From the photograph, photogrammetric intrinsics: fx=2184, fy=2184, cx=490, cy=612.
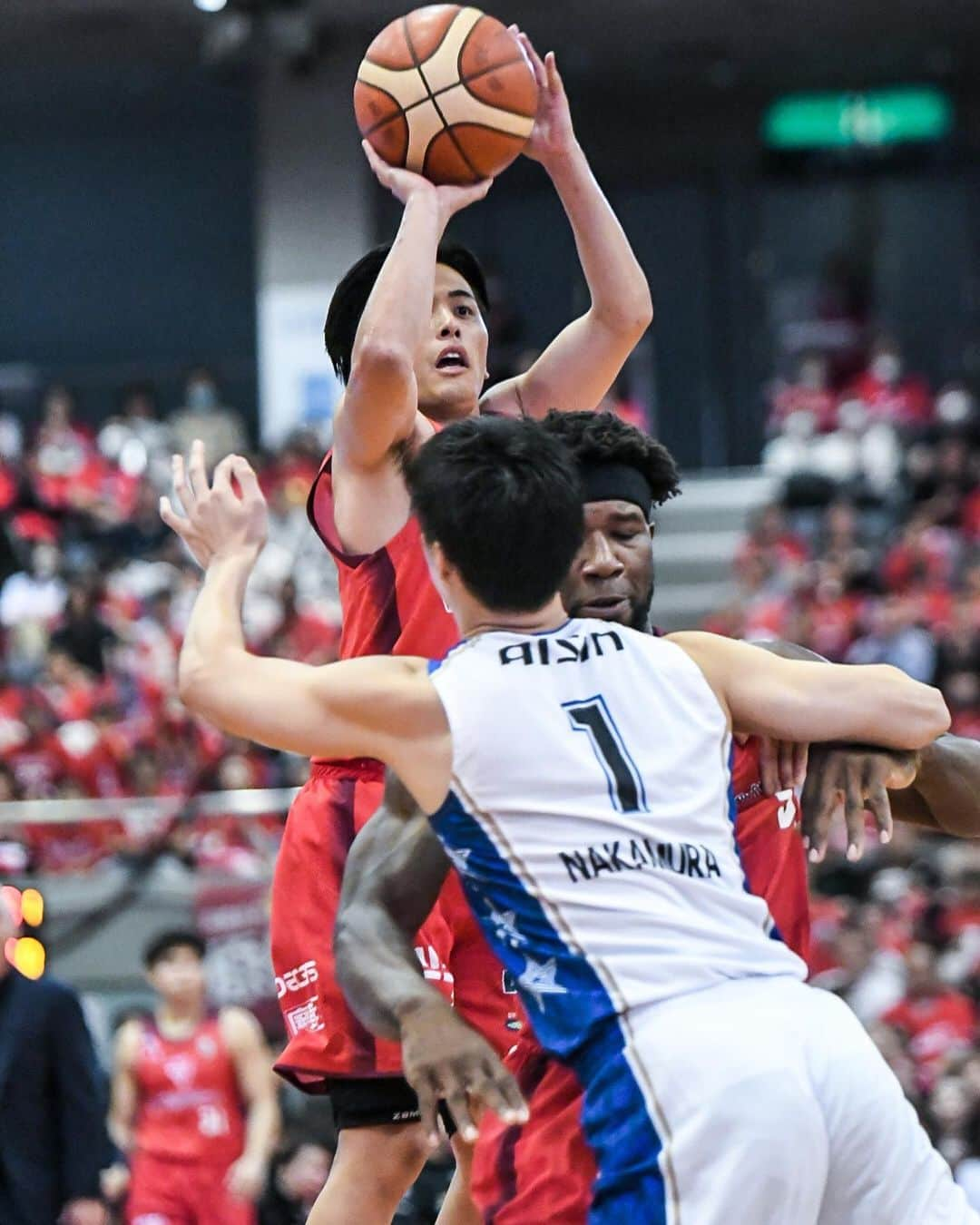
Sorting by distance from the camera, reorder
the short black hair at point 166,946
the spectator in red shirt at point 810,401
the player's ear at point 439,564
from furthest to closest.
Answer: the spectator in red shirt at point 810,401
the short black hair at point 166,946
the player's ear at point 439,564

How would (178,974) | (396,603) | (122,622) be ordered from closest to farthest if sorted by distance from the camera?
1. (396,603)
2. (178,974)
3. (122,622)

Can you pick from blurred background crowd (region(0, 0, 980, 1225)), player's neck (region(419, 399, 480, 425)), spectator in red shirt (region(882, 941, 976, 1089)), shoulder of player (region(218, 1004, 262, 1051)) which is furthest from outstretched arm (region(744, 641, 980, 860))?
blurred background crowd (region(0, 0, 980, 1225))

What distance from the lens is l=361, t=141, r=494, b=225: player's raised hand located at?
447cm

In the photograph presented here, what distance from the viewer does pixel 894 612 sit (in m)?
14.5

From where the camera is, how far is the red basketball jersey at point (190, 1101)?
9.06 metres

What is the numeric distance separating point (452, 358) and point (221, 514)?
1139mm

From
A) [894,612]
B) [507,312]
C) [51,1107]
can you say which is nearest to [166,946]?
[51,1107]

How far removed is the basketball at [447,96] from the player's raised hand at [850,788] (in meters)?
1.61

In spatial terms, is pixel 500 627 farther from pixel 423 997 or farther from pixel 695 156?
pixel 695 156

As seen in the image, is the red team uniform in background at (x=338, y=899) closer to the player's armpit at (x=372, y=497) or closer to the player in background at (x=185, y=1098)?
the player's armpit at (x=372, y=497)

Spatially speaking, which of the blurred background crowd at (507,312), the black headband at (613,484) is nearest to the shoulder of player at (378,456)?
the black headband at (613,484)

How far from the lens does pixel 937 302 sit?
75.2 feet

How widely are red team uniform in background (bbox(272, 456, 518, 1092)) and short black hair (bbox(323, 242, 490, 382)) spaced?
1.21 ft

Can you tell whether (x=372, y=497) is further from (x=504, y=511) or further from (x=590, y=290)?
(x=504, y=511)
